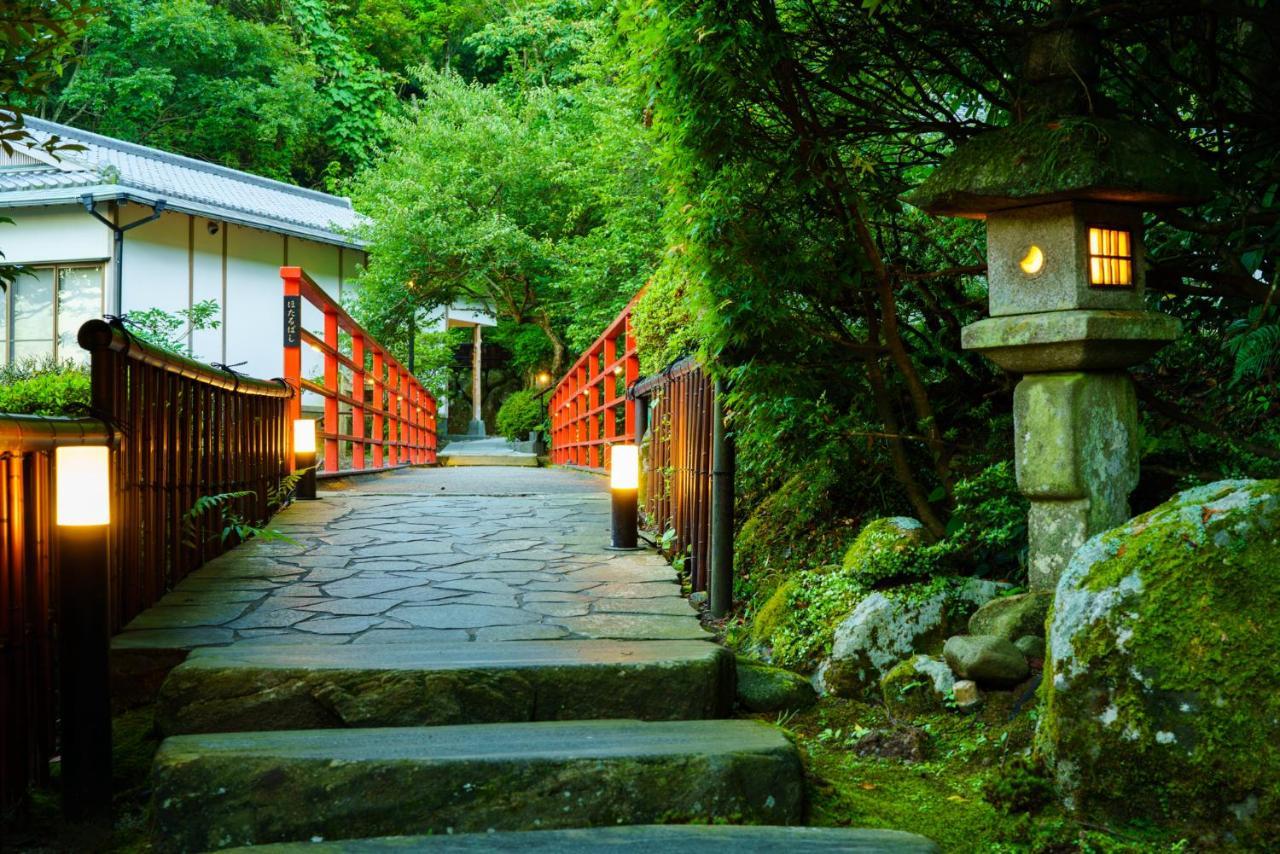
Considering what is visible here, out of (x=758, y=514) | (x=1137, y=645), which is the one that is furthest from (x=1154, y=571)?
(x=758, y=514)

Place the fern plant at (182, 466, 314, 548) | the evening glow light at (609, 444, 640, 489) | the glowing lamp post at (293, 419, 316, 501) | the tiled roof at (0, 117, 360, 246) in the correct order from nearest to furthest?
1. the fern plant at (182, 466, 314, 548)
2. the evening glow light at (609, 444, 640, 489)
3. the glowing lamp post at (293, 419, 316, 501)
4. the tiled roof at (0, 117, 360, 246)

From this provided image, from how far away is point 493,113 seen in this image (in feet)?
80.8

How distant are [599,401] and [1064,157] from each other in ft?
34.5

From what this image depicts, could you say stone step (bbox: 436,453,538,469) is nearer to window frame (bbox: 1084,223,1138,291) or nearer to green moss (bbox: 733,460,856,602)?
green moss (bbox: 733,460,856,602)

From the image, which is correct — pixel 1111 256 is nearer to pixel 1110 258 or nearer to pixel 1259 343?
pixel 1110 258

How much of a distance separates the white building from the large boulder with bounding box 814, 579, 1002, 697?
56.3ft

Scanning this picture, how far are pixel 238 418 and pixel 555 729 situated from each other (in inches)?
141

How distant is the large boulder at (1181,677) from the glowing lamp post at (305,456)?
246 inches

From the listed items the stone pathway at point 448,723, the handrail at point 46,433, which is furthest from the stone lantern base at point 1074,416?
the handrail at point 46,433

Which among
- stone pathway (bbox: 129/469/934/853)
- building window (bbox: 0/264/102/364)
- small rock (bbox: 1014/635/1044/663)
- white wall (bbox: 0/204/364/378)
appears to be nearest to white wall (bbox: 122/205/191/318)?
white wall (bbox: 0/204/364/378)

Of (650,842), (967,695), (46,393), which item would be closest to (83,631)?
(650,842)

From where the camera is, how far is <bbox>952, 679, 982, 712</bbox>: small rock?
3156 mm

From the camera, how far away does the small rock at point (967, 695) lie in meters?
3.16

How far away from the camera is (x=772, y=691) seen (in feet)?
11.6
